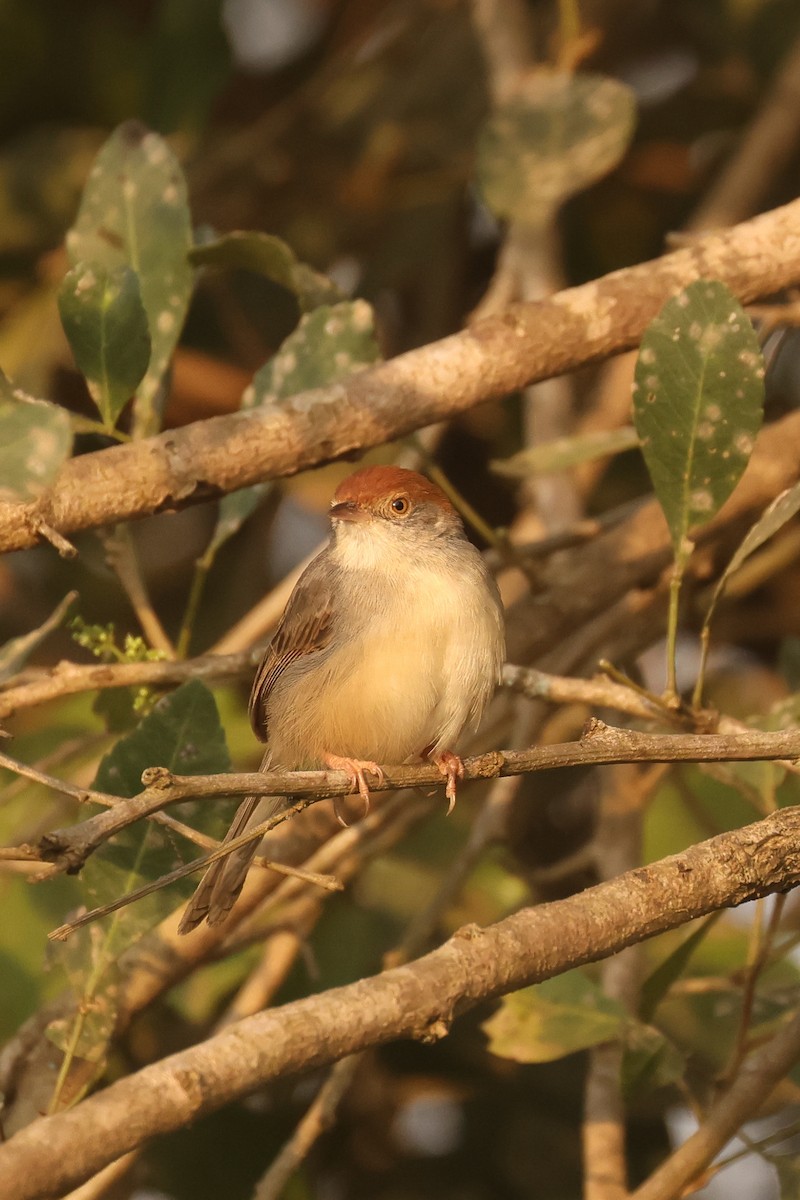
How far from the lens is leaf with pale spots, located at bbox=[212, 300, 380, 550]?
3842mm

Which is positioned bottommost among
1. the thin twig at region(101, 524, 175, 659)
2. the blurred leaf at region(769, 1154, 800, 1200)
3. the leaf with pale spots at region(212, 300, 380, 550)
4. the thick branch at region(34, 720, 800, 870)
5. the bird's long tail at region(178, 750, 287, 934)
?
the blurred leaf at region(769, 1154, 800, 1200)

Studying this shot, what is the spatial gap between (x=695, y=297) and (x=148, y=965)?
2.18m

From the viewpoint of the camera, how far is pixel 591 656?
451cm

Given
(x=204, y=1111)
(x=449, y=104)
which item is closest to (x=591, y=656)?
(x=204, y=1111)

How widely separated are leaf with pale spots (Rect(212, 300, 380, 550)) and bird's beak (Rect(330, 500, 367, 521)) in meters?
0.42

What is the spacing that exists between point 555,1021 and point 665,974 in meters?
0.29


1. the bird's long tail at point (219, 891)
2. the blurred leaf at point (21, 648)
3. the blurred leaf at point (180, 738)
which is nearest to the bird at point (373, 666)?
the bird's long tail at point (219, 891)

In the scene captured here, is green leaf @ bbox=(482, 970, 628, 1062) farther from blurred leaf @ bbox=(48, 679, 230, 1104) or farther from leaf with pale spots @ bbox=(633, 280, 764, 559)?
leaf with pale spots @ bbox=(633, 280, 764, 559)

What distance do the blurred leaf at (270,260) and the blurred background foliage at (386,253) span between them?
3.99 ft

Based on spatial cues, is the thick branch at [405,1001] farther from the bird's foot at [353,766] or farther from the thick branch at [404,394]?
the thick branch at [404,394]

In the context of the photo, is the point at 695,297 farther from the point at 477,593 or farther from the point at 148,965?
the point at 148,965

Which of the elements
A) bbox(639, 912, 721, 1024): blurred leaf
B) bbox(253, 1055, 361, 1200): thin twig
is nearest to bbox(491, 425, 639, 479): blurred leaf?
bbox(639, 912, 721, 1024): blurred leaf

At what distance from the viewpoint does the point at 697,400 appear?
319 centimetres

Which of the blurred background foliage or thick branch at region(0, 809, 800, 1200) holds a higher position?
the blurred background foliage
